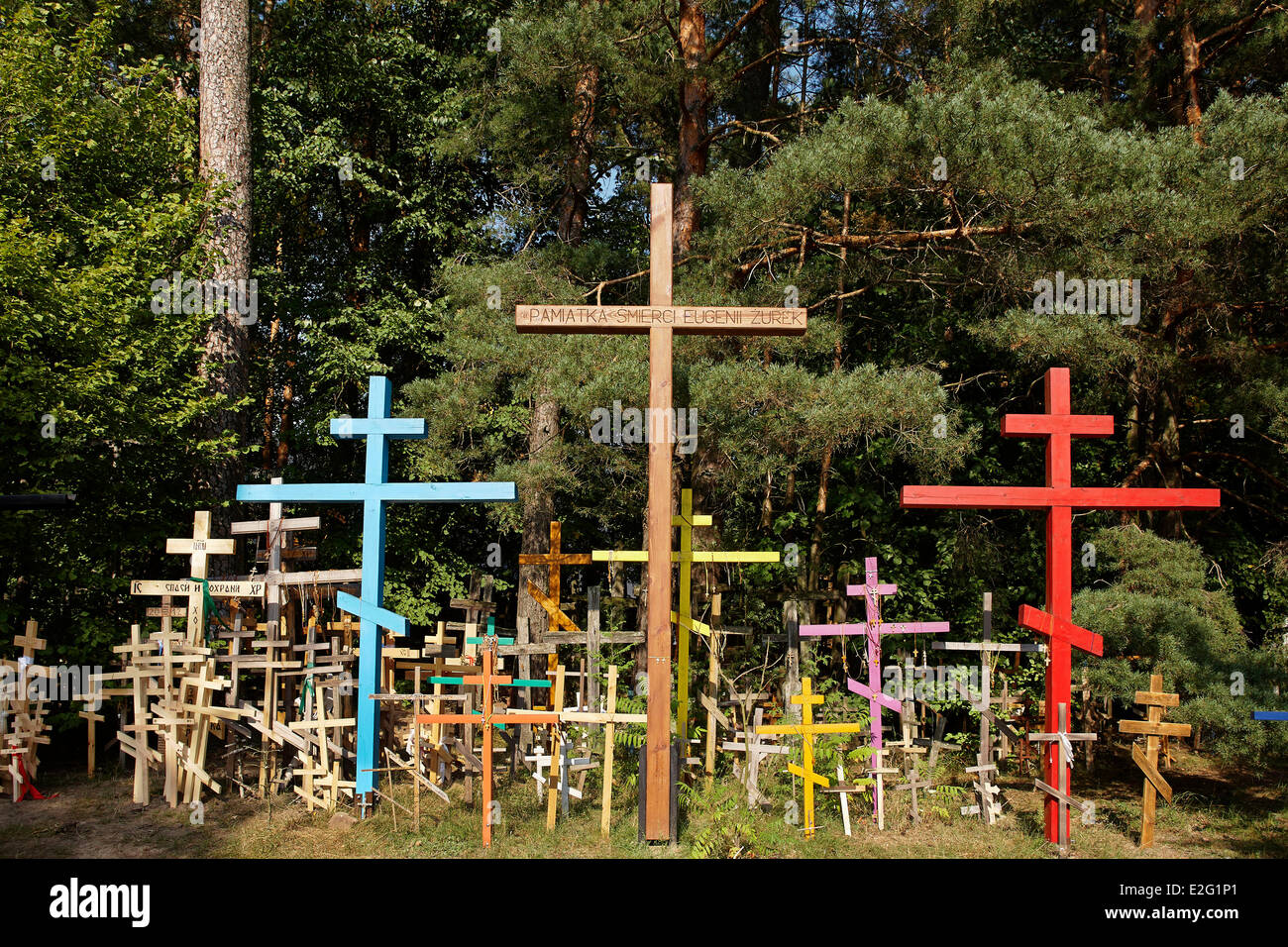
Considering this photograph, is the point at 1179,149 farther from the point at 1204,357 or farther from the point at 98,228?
the point at 98,228

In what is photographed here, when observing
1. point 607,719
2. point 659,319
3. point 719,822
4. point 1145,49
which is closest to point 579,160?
point 659,319

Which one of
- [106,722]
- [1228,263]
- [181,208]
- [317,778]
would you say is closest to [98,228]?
[181,208]

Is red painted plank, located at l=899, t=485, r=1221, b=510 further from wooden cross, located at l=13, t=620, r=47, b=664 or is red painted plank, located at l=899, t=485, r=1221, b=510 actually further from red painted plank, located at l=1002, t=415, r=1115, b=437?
wooden cross, located at l=13, t=620, r=47, b=664

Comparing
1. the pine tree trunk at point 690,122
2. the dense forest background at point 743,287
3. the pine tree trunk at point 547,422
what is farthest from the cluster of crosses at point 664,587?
the pine tree trunk at point 690,122

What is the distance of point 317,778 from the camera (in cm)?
661

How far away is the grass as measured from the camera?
584 cm

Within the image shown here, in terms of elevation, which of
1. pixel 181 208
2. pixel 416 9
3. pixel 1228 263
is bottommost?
pixel 1228 263

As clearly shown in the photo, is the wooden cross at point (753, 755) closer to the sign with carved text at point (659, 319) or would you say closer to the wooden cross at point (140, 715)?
the sign with carved text at point (659, 319)

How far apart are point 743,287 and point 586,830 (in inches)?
211

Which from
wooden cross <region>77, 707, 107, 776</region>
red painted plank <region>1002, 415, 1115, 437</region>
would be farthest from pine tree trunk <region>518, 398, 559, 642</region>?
red painted plank <region>1002, 415, 1115, 437</region>

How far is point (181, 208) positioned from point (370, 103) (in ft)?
17.6

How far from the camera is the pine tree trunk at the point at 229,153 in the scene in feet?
31.9

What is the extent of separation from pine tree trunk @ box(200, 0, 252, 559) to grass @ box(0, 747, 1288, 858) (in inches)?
146

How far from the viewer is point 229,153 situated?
32.7ft
